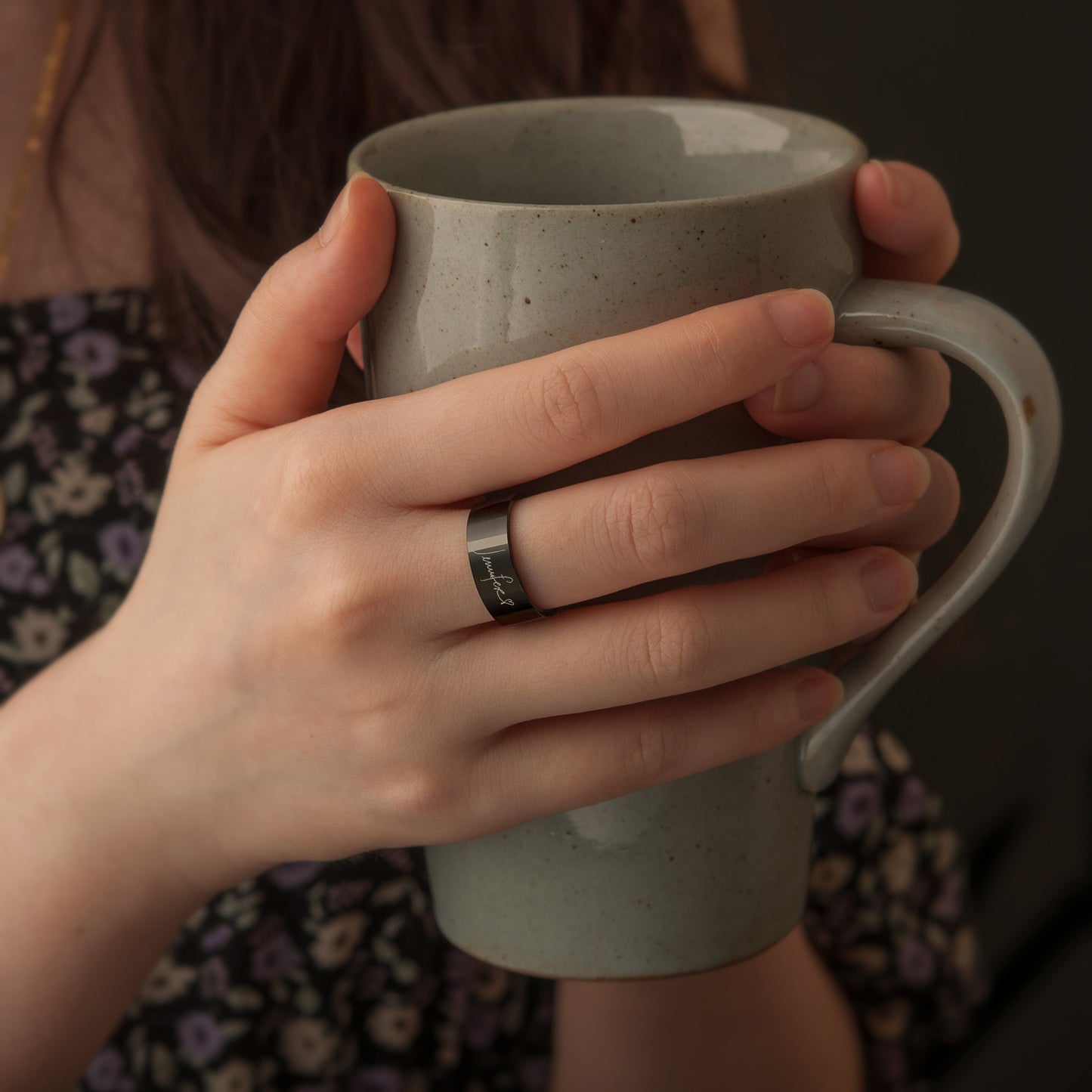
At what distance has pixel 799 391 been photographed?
17.2 inches

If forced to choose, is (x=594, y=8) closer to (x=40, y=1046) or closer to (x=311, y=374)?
(x=311, y=374)

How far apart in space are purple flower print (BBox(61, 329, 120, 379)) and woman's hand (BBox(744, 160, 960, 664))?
0.69 metres

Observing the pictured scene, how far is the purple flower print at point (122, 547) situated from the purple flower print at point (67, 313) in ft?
0.62

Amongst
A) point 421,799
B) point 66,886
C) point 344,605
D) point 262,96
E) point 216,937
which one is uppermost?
point 262,96

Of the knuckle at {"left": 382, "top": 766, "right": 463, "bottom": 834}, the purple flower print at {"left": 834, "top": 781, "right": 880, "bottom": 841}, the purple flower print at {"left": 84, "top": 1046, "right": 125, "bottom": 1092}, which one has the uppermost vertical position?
the knuckle at {"left": 382, "top": 766, "right": 463, "bottom": 834}

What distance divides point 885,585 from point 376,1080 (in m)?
0.73

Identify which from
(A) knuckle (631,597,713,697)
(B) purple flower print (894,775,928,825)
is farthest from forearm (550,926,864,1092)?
(A) knuckle (631,597,713,697)

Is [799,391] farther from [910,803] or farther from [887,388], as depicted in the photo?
[910,803]

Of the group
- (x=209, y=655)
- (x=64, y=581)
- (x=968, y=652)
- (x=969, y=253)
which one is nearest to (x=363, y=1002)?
(x=64, y=581)

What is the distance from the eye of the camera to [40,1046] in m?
0.67

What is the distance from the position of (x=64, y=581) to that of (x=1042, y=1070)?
1.17m

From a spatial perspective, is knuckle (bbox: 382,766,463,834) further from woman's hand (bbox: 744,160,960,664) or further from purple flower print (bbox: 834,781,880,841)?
purple flower print (bbox: 834,781,880,841)

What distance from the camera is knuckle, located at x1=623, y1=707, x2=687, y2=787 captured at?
462mm

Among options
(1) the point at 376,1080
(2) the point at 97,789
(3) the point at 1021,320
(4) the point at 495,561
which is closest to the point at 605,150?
(4) the point at 495,561
